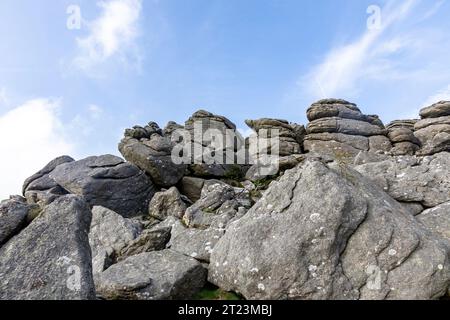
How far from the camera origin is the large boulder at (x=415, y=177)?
21880 millimetres

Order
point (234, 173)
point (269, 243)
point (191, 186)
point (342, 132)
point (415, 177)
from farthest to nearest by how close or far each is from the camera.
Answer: point (342, 132)
point (234, 173)
point (191, 186)
point (415, 177)
point (269, 243)

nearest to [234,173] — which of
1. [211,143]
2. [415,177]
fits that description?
[211,143]

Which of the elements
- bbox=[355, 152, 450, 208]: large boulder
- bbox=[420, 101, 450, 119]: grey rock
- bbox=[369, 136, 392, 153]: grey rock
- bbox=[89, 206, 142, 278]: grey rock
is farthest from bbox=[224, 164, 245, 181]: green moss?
bbox=[420, 101, 450, 119]: grey rock

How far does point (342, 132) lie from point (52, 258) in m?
52.3

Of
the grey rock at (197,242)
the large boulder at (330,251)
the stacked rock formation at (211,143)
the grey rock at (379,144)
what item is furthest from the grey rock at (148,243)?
the grey rock at (379,144)

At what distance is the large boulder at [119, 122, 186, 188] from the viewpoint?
41.1 m

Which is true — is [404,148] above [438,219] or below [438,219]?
above

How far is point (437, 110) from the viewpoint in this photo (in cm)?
6141

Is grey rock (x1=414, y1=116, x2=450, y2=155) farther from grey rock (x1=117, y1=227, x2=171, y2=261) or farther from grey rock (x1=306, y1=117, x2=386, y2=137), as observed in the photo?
grey rock (x1=117, y1=227, x2=171, y2=261)

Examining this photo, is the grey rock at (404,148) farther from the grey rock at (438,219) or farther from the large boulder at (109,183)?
the large boulder at (109,183)

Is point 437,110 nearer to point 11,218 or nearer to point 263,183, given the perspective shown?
point 263,183

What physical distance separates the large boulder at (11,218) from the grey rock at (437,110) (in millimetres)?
64699

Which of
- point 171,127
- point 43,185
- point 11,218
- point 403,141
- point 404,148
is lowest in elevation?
point 11,218
